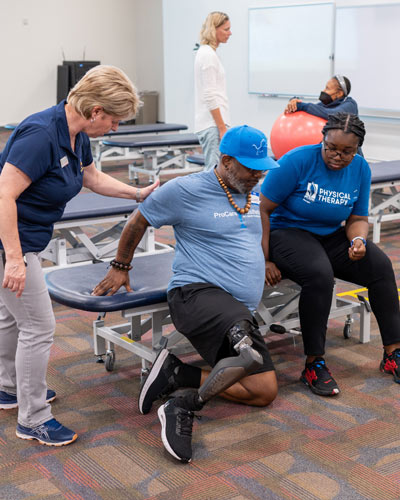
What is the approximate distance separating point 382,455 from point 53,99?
1149 centimetres

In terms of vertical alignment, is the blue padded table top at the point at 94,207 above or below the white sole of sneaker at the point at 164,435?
above

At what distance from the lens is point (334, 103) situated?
14.6 feet

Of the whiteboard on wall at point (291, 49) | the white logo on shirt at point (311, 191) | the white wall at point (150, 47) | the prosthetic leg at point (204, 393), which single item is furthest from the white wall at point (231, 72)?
the prosthetic leg at point (204, 393)

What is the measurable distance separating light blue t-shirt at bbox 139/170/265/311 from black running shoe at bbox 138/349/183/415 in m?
0.27

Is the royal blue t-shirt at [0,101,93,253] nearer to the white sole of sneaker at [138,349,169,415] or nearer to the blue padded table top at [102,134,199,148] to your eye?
the white sole of sneaker at [138,349,169,415]

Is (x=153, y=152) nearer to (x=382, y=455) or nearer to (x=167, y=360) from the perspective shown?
(x=167, y=360)

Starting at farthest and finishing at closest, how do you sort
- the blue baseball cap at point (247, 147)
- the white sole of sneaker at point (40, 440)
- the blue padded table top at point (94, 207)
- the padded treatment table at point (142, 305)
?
1. the blue padded table top at point (94, 207)
2. the padded treatment table at point (142, 305)
3. the blue baseball cap at point (247, 147)
4. the white sole of sneaker at point (40, 440)

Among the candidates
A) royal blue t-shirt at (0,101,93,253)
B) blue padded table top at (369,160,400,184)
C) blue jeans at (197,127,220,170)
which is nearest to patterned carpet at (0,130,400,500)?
royal blue t-shirt at (0,101,93,253)

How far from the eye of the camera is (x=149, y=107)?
12.4m

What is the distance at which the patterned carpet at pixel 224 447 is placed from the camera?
2.08 metres

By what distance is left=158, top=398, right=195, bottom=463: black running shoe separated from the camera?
2.22m

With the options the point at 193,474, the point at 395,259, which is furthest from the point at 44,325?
the point at 395,259

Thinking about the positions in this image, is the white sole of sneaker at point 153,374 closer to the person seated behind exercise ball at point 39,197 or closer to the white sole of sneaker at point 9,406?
the person seated behind exercise ball at point 39,197

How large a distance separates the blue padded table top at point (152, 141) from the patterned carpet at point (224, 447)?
401 centimetres
